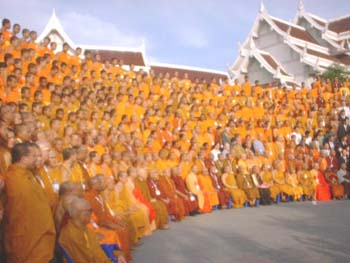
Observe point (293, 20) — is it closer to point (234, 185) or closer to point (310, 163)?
point (310, 163)

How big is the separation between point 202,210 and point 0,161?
21.1 feet

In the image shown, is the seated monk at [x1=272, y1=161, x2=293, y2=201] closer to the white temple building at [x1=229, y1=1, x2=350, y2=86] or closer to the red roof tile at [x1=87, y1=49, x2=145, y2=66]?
the white temple building at [x1=229, y1=1, x2=350, y2=86]

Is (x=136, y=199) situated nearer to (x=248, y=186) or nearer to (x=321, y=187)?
(x=248, y=186)

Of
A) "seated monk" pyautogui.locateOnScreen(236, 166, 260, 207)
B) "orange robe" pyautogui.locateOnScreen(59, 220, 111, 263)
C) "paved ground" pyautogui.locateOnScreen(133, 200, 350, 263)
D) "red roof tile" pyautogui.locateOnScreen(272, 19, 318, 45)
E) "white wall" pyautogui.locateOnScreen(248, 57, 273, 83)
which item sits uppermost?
"red roof tile" pyautogui.locateOnScreen(272, 19, 318, 45)

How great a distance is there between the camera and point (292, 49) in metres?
29.9

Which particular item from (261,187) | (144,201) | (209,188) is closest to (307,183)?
(261,187)

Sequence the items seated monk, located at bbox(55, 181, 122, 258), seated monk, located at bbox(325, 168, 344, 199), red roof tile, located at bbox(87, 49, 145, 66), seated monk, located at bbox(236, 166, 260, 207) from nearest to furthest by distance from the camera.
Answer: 1. seated monk, located at bbox(55, 181, 122, 258)
2. seated monk, located at bbox(236, 166, 260, 207)
3. seated monk, located at bbox(325, 168, 344, 199)
4. red roof tile, located at bbox(87, 49, 145, 66)

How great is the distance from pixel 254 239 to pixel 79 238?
11.6 ft

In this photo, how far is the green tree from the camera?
24.9 m

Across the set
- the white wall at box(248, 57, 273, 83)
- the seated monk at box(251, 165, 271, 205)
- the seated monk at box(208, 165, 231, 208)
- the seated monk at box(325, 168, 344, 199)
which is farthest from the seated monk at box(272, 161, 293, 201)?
the white wall at box(248, 57, 273, 83)

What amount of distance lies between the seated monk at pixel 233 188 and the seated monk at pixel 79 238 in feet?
24.8

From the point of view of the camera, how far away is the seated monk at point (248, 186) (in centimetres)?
1223

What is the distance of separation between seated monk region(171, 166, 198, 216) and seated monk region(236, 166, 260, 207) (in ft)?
6.81

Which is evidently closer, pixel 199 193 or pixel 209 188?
pixel 199 193
